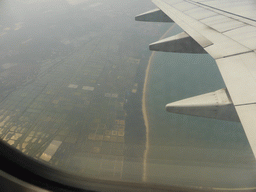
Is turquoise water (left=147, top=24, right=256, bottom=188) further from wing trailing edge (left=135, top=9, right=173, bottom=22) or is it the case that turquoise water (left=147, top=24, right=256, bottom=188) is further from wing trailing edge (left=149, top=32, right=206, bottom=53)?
wing trailing edge (left=135, top=9, right=173, bottom=22)

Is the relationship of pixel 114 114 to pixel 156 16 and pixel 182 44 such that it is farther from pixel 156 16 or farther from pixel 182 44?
pixel 182 44

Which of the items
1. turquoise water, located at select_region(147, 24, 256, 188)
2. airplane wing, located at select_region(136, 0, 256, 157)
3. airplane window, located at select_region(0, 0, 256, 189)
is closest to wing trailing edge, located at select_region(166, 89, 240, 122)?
airplane wing, located at select_region(136, 0, 256, 157)

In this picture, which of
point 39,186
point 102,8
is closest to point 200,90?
point 39,186

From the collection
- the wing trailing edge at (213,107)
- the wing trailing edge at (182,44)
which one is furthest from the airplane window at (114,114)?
the wing trailing edge at (182,44)

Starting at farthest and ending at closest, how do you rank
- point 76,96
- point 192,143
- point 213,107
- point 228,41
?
point 76,96 < point 192,143 < point 228,41 < point 213,107

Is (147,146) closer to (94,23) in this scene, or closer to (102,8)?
(94,23)

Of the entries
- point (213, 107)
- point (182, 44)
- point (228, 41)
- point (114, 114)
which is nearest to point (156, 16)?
point (182, 44)

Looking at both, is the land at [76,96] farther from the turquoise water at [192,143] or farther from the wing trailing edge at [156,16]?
the wing trailing edge at [156,16]
